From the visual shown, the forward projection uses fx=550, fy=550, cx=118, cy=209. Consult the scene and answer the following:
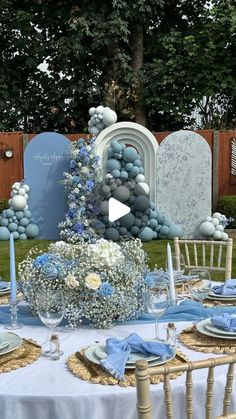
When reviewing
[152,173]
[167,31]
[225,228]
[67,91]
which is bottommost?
[225,228]

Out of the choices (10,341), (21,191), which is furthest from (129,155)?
(10,341)

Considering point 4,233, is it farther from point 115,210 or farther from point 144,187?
point 115,210

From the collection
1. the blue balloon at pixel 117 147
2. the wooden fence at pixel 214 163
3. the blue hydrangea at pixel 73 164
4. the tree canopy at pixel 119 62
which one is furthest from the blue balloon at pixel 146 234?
the tree canopy at pixel 119 62

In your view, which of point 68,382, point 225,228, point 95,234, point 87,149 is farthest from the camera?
point 225,228

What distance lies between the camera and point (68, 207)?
32.1 ft

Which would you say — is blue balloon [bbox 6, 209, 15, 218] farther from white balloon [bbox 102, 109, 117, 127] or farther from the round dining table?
the round dining table

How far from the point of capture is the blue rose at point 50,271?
95.7 inches

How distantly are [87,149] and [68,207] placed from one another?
115 centimetres

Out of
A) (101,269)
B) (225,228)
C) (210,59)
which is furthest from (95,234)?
(210,59)

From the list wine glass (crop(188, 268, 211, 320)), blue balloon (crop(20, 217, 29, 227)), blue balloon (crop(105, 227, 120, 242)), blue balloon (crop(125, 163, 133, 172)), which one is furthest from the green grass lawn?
wine glass (crop(188, 268, 211, 320))

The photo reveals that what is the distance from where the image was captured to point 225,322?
2.28m

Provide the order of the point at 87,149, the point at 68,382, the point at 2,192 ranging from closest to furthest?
1. the point at 68,382
2. the point at 87,149
3. the point at 2,192

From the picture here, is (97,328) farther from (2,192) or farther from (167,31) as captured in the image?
(167,31)

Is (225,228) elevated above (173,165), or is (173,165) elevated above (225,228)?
(173,165)
